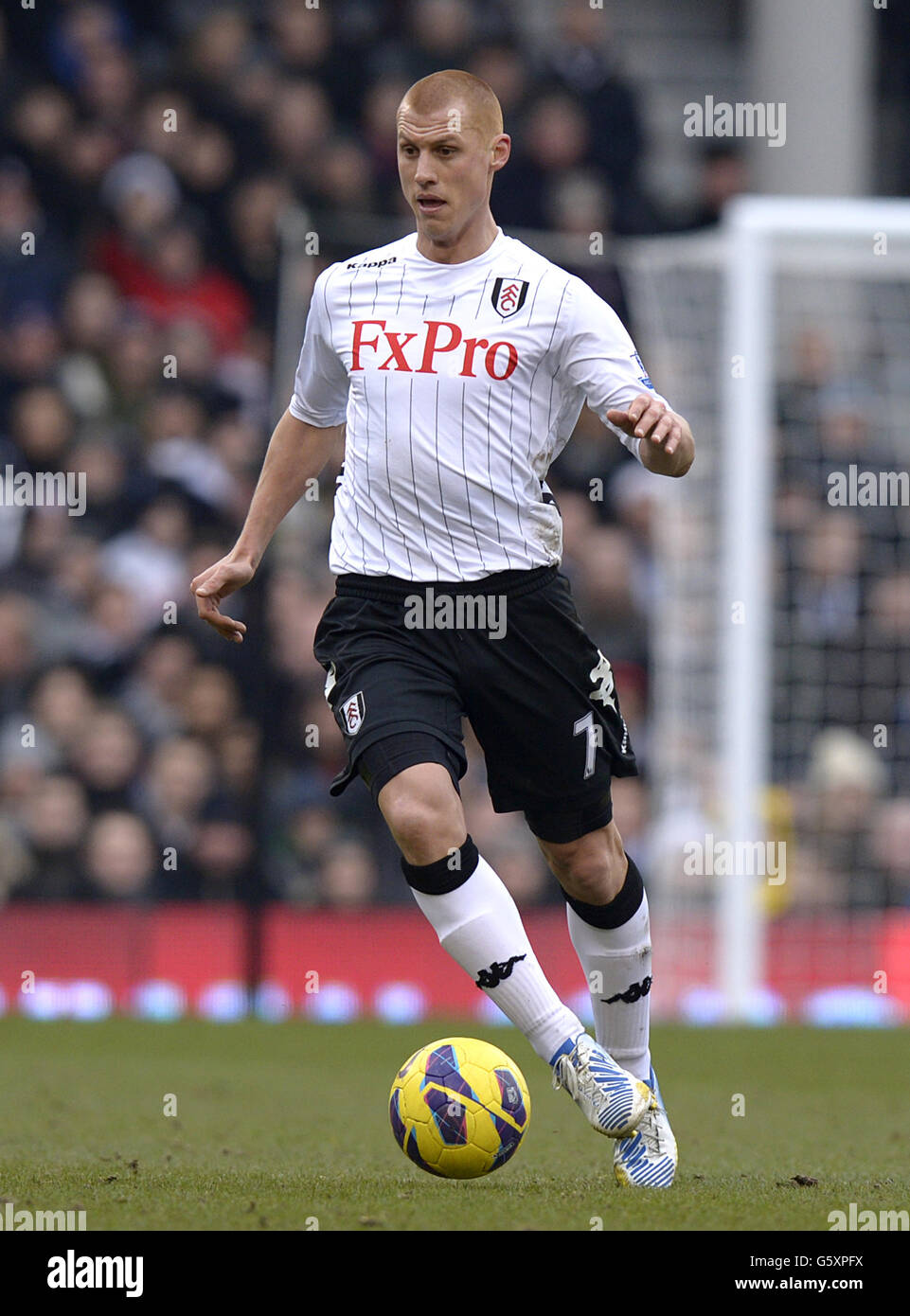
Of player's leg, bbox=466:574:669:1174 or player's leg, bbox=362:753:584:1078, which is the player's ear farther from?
player's leg, bbox=362:753:584:1078

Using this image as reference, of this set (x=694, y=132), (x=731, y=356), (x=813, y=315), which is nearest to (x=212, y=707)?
(x=731, y=356)

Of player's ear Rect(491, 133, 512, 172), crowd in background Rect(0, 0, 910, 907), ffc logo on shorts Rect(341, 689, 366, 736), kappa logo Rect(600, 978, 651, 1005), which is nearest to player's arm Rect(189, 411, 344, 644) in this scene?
ffc logo on shorts Rect(341, 689, 366, 736)

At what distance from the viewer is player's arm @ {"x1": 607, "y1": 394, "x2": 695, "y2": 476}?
4535 millimetres

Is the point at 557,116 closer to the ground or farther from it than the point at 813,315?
farther from it

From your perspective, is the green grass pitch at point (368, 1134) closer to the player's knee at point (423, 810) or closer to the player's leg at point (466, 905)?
the player's leg at point (466, 905)

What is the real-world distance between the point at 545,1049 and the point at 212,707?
6.27 metres

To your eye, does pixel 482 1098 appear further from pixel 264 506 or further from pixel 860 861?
pixel 860 861

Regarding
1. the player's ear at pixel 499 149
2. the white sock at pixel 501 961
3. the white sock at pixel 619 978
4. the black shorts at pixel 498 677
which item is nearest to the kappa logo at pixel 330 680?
the black shorts at pixel 498 677

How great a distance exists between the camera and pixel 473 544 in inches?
192

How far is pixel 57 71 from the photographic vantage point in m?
13.9

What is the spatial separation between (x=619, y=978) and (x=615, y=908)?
0.20m

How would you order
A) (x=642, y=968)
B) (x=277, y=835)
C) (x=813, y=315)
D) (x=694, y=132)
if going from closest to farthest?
(x=642, y=968), (x=277, y=835), (x=813, y=315), (x=694, y=132)

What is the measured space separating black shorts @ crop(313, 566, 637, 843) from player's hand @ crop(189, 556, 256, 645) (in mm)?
Result: 215

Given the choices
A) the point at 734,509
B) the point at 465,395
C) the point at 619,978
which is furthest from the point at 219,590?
the point at 734,509
